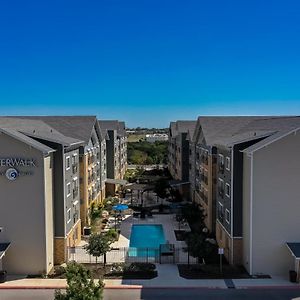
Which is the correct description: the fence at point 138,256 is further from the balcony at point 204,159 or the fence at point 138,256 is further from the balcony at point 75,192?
the balcony at point 204,159

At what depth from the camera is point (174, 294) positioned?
83.3ft

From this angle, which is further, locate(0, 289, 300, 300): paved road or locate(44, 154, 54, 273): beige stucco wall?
locate(44, 154, 54, 273): beige stucco wall

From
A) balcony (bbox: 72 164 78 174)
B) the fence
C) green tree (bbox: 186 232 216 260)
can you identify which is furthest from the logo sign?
green tree (bbox: 186 232 216 260)

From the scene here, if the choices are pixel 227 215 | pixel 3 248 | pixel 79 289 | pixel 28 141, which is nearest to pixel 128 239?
pixel 227 215

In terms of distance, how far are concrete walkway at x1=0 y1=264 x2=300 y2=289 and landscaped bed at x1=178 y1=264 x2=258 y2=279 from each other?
647 mm

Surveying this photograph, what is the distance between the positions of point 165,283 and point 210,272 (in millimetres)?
3993

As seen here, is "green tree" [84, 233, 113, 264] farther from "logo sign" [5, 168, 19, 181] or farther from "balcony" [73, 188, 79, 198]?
"logo sign" [5, 168, 19, 181]

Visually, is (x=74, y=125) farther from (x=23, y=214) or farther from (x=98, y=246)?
(x=98, y=246)

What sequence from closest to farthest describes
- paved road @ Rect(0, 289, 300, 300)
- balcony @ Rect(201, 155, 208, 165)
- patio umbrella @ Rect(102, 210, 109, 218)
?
paved road @ Rect(0, 289, 300, 300) < balcony @ Rect(201, 155, 208, 165) < patio umbrella @ Rect(102, 210, 109, 218)

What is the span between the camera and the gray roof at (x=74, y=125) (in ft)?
148

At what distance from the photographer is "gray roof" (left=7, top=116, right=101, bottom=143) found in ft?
148

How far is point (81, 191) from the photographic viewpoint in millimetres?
41938

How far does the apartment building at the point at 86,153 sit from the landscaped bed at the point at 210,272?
15216 mm

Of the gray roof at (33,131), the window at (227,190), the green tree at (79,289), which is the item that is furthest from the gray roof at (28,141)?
the window at (227,190)
